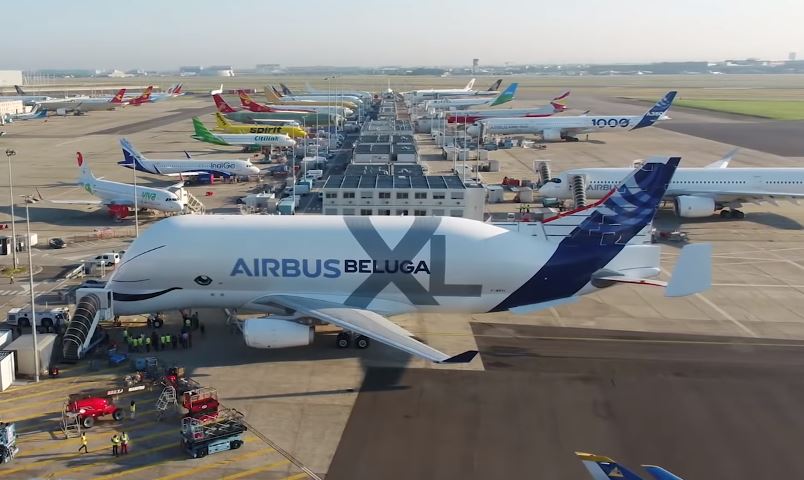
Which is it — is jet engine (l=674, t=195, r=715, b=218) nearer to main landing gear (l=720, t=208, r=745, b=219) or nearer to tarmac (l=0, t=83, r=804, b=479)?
main landing gear (l=720, t=208, r=745, b=219)

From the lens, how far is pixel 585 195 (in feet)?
214

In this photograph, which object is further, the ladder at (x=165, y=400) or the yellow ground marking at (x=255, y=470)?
the ladder at (x=165, y=400)

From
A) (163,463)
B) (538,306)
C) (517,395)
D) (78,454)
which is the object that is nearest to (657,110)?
(538,306)

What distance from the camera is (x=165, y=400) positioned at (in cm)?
2680

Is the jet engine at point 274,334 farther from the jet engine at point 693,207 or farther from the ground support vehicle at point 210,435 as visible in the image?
the jet engine at point 693,207

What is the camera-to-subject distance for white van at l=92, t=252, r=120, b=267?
45.7m

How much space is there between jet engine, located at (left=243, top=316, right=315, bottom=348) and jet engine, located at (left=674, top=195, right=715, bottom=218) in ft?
149

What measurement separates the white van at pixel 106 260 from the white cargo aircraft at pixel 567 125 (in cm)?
9109

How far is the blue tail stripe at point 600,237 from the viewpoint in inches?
1346

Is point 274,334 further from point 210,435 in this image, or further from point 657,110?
point 657,110

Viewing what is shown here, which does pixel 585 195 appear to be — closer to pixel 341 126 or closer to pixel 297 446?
pixel 297 446

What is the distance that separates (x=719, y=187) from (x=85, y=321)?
57.7 metres

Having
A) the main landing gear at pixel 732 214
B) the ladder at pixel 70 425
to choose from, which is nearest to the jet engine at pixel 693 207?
the main landing gear at pixel 732 214

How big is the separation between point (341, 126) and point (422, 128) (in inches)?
785
